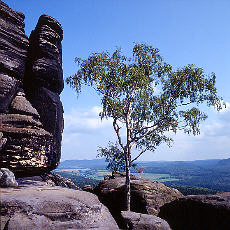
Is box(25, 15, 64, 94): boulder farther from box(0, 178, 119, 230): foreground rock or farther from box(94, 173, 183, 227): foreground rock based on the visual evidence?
Answer: box(0, 178, 119, 230): foreground rock

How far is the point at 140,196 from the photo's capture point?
928 inches

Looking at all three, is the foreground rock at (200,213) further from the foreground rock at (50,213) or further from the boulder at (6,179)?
the boulder at (6,179)

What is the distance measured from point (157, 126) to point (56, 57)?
57.5ft

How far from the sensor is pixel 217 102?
26.3 metres

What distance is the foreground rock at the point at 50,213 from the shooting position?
7.70 metres

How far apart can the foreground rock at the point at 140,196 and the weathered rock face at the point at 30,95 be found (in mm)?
9019

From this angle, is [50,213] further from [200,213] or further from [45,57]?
[45,57]

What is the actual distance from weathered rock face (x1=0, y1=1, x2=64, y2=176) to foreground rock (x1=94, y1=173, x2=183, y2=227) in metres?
9.02

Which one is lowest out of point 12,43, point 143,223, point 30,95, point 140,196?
point 140,196

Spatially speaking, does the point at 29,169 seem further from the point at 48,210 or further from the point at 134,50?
the point at 134,50

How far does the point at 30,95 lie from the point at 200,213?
21391mm

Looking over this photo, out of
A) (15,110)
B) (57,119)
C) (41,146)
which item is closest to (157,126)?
(57,119)

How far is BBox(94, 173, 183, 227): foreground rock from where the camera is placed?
22594mm

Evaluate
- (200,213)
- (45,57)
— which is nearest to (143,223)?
(200,213)
